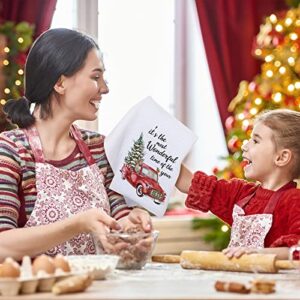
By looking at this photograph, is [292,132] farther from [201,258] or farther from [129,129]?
[201,258]

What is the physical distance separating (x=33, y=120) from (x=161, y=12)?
11.1ft

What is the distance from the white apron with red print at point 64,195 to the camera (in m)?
2.80

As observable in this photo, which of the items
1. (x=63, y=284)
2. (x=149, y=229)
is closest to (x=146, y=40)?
(x=149, y=229)

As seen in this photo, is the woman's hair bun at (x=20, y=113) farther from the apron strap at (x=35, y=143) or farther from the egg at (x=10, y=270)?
the egg at (x=10, y=270)

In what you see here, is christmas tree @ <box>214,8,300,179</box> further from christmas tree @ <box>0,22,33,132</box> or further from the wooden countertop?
the wooden countertop

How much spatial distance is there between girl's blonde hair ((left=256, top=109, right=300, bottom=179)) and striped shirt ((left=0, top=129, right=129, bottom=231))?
57 centimetres

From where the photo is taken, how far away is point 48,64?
2920mm

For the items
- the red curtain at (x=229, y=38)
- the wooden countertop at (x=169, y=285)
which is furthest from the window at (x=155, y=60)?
the wooden countertop at (x=169, y=285)

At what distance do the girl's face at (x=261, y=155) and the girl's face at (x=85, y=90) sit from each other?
54 centimetres

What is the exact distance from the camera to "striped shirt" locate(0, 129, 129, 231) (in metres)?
2.75

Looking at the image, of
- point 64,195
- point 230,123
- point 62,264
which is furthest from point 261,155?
point 230,123

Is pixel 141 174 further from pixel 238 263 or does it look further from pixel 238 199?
pixel 238 263

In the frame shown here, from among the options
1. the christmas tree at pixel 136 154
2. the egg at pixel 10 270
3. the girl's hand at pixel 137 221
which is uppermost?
the christmas tree at pixel 136 154

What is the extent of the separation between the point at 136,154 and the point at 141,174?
64 millimetres
